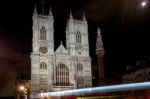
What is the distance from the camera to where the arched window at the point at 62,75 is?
68.6m

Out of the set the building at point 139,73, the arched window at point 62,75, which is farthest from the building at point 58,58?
the building at point 139,73

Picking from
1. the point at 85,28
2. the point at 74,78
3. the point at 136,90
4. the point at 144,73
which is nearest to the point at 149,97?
the point at 136,90

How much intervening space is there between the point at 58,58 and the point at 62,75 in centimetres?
476

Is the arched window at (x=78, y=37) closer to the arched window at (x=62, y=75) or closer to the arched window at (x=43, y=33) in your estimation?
the arched window at (x=62, y=75)

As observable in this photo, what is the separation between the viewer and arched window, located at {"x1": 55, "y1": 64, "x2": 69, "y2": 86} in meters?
68.6

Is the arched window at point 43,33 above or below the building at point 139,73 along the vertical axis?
above

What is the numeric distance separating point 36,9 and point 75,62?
1840 centimetres

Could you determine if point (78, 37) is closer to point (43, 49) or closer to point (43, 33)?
point (43, 33)

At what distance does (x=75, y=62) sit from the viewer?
2830 inches

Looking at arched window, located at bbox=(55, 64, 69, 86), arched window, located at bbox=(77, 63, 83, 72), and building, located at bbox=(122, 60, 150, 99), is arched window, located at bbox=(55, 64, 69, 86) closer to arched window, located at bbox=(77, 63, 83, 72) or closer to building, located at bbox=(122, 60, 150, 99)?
arched window, located at bbox=(77, 63, 83, 72)

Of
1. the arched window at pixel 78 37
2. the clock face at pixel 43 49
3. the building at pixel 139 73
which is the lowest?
the building at pixel 139 73

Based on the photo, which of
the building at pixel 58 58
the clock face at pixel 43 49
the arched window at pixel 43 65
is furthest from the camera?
the clock face at pixel 43 49

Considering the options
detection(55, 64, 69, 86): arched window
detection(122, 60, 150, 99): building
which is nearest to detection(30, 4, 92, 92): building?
detection(55, 64, 69, 86): arched window

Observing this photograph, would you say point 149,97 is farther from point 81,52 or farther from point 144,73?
point 81,52
